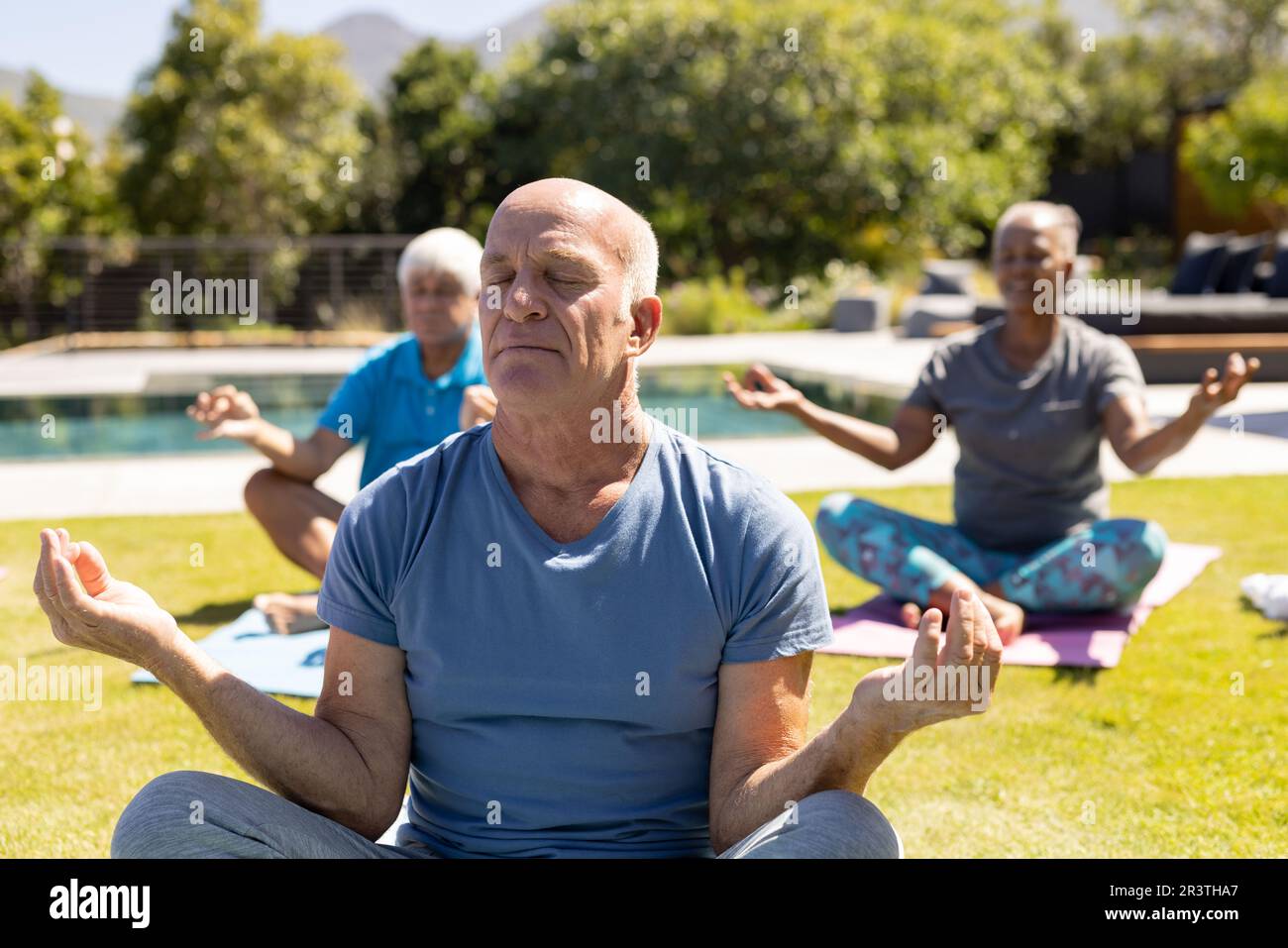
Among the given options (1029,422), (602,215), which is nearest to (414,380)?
(1029,422)

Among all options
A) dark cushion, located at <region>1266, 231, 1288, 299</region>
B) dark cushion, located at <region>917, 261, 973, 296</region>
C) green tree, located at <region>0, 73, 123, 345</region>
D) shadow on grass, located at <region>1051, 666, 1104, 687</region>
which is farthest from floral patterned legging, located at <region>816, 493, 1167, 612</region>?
green tree, located at <region>0, 73, 123, 345</region>

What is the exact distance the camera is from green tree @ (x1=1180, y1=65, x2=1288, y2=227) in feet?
68.4

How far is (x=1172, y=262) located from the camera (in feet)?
92.8

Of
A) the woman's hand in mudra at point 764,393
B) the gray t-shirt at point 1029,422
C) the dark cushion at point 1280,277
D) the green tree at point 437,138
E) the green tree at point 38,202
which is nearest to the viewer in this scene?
the woman's hand in mudra at point 764,393

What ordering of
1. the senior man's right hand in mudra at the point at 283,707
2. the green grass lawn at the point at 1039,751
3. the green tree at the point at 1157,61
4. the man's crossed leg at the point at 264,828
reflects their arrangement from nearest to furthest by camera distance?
the senior man's right hand in mudra at the point at 283,707 < the man's crossed leg at the point at 264,828 < the green grass lawn at the point at 1039,751 < the green tree at the point at 1157,61

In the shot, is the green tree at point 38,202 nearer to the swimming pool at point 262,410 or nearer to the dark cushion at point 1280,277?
the swimming pool at point 262,410

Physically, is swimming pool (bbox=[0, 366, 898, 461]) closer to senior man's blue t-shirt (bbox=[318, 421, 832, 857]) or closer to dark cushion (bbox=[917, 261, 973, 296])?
dark cushion (bbox=[917, 261, 973, 296])

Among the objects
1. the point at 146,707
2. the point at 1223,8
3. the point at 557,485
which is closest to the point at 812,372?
the point at 146,707

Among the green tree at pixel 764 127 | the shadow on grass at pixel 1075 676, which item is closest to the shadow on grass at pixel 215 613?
the shadow on grass at pixel 1075 676

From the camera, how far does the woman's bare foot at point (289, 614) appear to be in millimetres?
4973

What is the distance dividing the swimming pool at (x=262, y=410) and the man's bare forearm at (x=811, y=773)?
26.3 ft

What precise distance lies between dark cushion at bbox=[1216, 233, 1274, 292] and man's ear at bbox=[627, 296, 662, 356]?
1643cm

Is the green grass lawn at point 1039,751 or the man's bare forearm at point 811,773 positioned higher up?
the man's bare forearm at point 811,773

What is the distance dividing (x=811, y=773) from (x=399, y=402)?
9.76 feet
